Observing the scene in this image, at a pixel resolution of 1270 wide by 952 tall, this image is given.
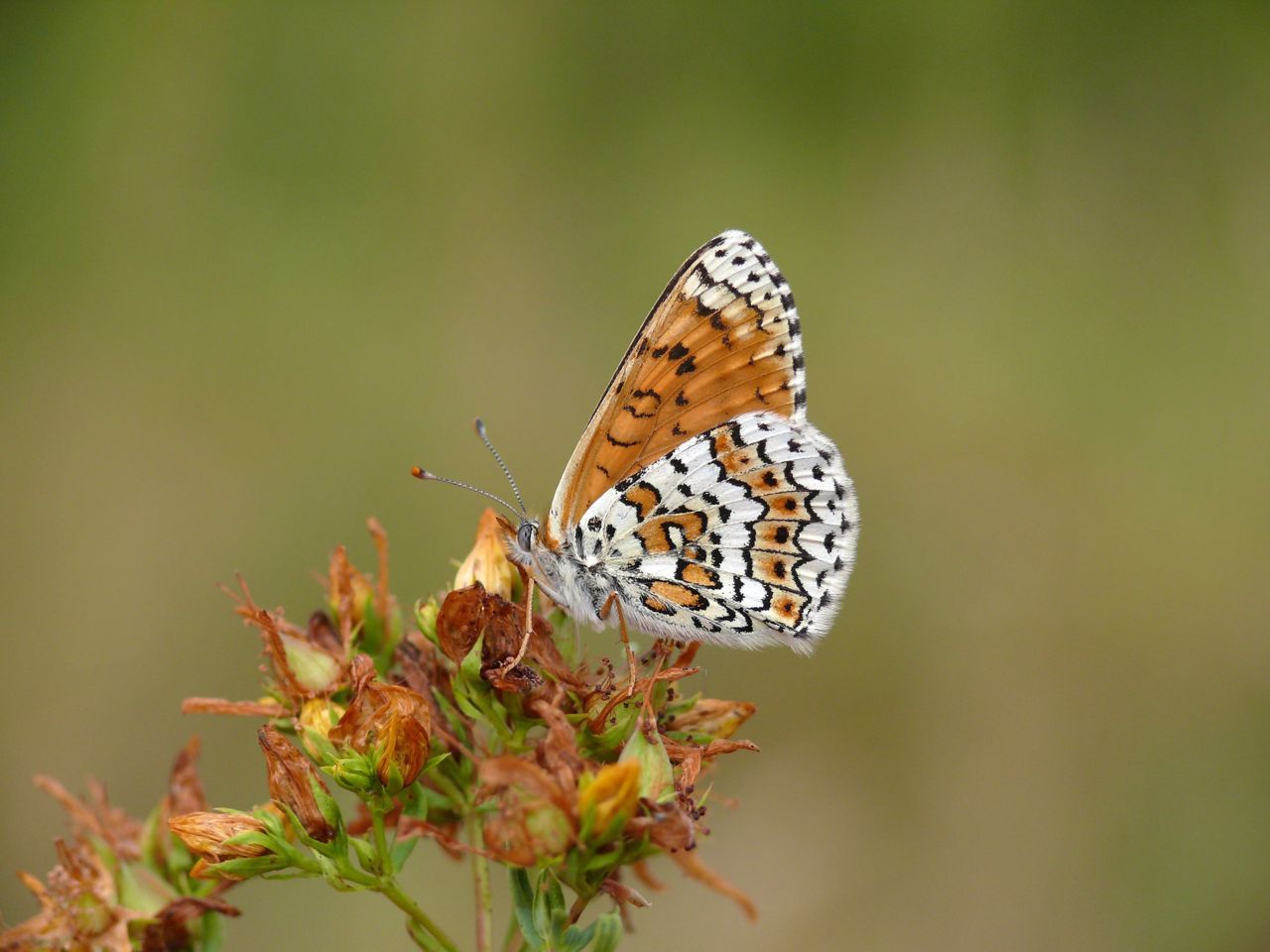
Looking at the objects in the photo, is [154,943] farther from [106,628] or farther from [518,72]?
[518,72]

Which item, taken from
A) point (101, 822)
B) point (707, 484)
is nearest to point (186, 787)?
point (101, 822)

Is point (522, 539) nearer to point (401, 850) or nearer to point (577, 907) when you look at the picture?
point (401, 850)

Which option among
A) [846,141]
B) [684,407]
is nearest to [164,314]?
[846,141]

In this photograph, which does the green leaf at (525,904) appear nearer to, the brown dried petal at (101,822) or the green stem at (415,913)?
the green stem at (415,913)

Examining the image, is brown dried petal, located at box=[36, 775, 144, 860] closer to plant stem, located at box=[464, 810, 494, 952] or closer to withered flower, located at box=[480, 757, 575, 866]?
plant stem, located at box=[464, 810, 494, 952]

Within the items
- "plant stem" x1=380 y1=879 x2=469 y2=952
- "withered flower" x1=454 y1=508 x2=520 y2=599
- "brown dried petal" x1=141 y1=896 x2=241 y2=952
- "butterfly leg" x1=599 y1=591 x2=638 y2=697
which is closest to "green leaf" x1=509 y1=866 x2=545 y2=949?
"plant stem" x1=380 y1=879 x2=469 y2=952
